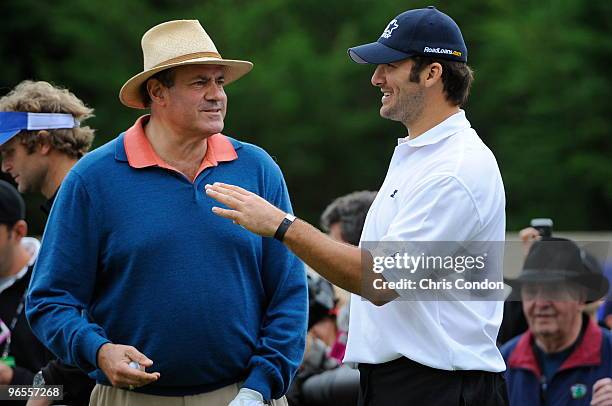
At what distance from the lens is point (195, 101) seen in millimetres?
4293

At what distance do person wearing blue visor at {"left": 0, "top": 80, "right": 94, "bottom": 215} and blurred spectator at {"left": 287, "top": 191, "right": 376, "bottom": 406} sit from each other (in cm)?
144

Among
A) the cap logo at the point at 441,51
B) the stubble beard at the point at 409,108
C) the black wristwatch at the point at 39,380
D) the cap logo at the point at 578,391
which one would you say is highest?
the cap logo at the point at 441,51

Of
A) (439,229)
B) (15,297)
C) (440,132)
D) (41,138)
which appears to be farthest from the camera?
(15,297)

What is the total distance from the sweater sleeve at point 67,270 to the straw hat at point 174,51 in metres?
0.51

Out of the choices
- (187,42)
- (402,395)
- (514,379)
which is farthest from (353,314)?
(514,379)

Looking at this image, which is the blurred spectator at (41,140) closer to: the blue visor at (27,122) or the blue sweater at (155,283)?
the blue visor at (27,122)

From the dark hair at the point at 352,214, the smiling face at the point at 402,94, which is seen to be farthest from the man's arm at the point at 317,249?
the dark hair at the point at 352,214

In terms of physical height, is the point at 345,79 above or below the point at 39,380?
above

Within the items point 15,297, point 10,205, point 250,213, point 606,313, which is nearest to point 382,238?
point 250,213

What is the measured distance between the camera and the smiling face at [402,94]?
394cm

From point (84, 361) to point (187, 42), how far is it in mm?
1261

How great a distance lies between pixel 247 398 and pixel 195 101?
112cm

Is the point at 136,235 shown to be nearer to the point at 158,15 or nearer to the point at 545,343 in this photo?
the point at 545,343

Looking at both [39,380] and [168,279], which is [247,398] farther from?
[39,380]
